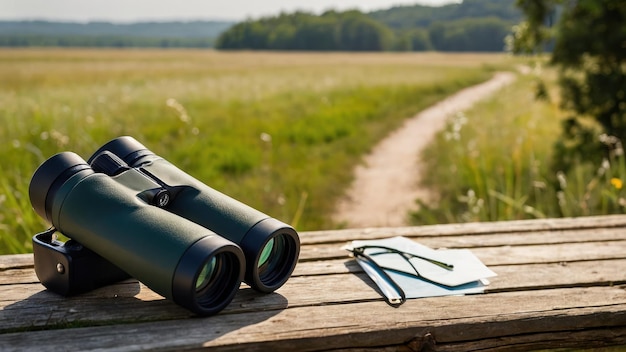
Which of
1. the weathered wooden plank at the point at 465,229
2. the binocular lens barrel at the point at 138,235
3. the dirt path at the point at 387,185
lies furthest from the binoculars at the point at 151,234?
the dirt path at the point at 387,185

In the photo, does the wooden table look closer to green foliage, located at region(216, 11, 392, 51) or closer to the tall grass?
the tall grass

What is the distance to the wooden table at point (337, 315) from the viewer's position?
5.48 ft

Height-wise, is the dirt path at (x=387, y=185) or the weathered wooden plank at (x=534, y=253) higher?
the weathered wooden plank at (x=534, y=253)

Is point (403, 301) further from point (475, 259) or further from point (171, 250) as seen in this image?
point (171, 250)

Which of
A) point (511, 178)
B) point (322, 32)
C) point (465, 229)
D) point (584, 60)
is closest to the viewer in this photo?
point (465, 229)

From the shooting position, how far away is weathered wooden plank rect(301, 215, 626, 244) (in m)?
2.65

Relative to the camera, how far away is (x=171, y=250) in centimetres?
167

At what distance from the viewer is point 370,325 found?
1756 mm

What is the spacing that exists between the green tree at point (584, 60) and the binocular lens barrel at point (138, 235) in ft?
18.9

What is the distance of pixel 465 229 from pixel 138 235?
5.08 ft

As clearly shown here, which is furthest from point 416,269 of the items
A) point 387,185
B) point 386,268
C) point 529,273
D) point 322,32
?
point 322,32

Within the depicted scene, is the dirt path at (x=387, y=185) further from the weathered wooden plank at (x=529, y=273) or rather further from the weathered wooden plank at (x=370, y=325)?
the weathered wooden plank at (x=370, y=325)

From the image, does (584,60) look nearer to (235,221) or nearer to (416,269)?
(416,269)

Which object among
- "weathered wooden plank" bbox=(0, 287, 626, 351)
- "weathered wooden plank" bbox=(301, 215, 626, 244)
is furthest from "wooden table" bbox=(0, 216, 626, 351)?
"weathered wooden plank" bbox=(301, 215, 626, 244)
